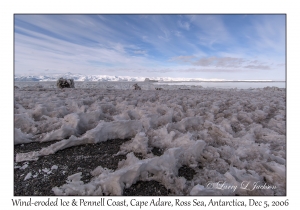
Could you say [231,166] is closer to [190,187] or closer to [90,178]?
[190,187]

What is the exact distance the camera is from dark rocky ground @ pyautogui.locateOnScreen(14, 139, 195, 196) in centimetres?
161

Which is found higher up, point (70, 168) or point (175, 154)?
point (175, 154)

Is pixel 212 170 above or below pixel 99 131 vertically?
below

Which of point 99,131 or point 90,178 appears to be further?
Answer: point 99,131

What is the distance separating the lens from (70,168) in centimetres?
192

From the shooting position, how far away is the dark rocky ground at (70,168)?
5.27 feet

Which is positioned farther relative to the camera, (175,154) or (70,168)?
(175,154)
